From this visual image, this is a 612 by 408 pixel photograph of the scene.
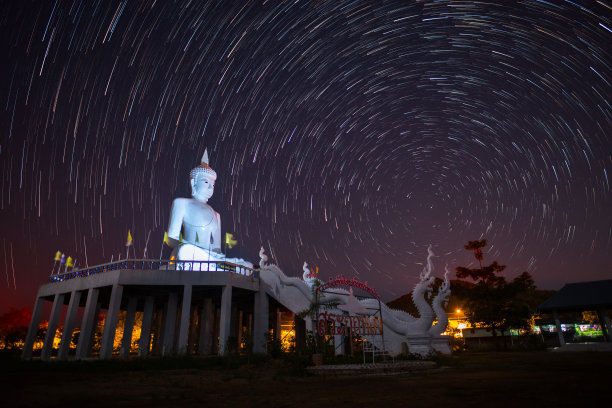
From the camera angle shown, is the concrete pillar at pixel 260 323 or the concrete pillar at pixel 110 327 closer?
the concrete pillar at pixel 110 327

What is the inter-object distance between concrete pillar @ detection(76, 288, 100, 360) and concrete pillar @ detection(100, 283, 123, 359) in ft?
6.46

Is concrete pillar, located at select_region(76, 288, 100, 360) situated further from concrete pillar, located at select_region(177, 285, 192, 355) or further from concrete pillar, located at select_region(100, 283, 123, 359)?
concrete pillar, located at select_region(177, 285, 192, 355)

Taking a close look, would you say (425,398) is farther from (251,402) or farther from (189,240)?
(189,240)

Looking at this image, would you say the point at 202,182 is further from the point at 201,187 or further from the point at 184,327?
the point at 184,327

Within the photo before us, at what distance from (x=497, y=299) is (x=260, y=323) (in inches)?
973

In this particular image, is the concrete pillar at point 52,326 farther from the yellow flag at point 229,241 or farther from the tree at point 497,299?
the tree at point 497,299

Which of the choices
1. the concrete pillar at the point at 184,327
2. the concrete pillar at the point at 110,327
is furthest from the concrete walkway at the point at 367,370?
the concrete pillar at the point at 110,327

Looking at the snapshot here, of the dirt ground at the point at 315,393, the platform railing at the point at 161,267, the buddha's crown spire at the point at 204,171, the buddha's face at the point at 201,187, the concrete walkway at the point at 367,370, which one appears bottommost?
the dirt ground at the point at 315,393

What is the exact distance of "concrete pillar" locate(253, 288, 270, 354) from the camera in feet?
83.9

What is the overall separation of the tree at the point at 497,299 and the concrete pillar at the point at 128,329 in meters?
30.1

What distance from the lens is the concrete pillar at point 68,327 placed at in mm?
23922

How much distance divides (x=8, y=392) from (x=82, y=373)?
662 centimetres

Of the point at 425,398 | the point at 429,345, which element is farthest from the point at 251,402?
the point at 429,345

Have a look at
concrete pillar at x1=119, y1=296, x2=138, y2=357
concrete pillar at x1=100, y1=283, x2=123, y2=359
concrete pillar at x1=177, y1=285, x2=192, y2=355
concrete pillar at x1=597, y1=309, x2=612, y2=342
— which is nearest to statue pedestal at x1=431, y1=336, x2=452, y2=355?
concrete pillar at x1=597, y1=309, x2=612, y2=342
